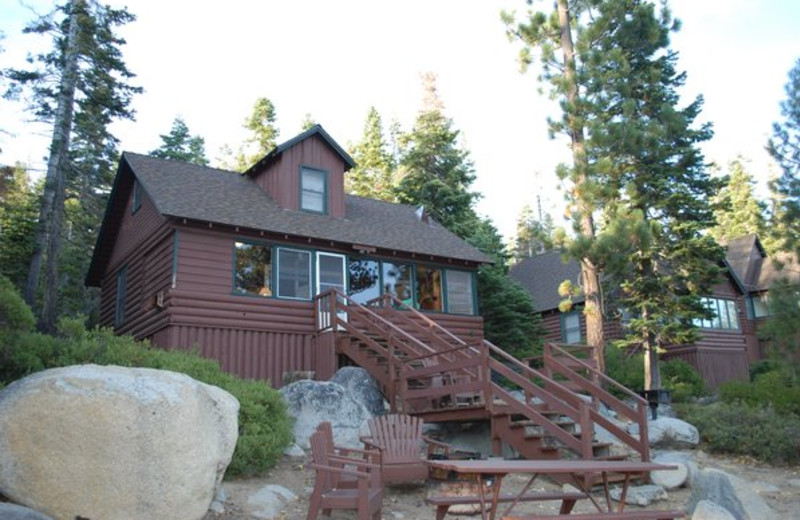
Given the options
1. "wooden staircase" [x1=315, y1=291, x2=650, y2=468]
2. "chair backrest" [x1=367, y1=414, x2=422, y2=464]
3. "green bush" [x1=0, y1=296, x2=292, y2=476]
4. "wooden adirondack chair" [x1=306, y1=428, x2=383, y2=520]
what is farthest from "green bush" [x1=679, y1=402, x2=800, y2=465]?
"wooden adirondack chair" [x1=306, y1=428, x2=383, y2=520]

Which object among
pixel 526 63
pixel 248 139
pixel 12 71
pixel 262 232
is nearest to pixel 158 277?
pixel 262 232

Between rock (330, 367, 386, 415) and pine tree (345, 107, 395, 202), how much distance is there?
87.8 ft

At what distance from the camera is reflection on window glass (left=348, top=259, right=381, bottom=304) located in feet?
57.4

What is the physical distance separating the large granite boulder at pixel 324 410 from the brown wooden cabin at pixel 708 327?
43.7 feet

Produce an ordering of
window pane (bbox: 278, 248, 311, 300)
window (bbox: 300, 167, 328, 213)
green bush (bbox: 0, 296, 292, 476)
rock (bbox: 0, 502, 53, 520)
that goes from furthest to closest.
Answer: window (bbox: 300, 167, 328, 213) → window pane (bbox: 278, 248, 311, 300) → green bush (bbox: 0, 296, 292, 476) → rock (bbox: 0, 502, 53, 520)

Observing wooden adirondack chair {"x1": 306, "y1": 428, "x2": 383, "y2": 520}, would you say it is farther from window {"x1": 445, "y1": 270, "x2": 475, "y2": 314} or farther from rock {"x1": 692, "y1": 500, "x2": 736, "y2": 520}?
window {"x1": 445, "y1": 270, "x2": 475, "y2": 314}

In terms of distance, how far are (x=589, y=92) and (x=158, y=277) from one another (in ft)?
35.5

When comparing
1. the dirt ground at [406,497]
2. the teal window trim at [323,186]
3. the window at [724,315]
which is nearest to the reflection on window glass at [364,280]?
the teal window trim at [323,186]

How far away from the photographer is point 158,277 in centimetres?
1574

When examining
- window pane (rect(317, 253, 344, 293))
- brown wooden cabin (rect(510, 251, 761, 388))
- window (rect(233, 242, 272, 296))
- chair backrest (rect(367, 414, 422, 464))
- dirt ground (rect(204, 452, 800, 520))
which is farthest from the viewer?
brown wooden cabin (rect(510, 251, 761, 388))

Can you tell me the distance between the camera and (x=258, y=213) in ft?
53.9

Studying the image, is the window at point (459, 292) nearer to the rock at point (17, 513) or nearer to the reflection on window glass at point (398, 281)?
the reflection on window glass at point (398, 281)

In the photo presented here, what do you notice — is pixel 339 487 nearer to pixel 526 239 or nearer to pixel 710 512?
pixel 710 512

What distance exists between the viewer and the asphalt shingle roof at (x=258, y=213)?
15.5 m
